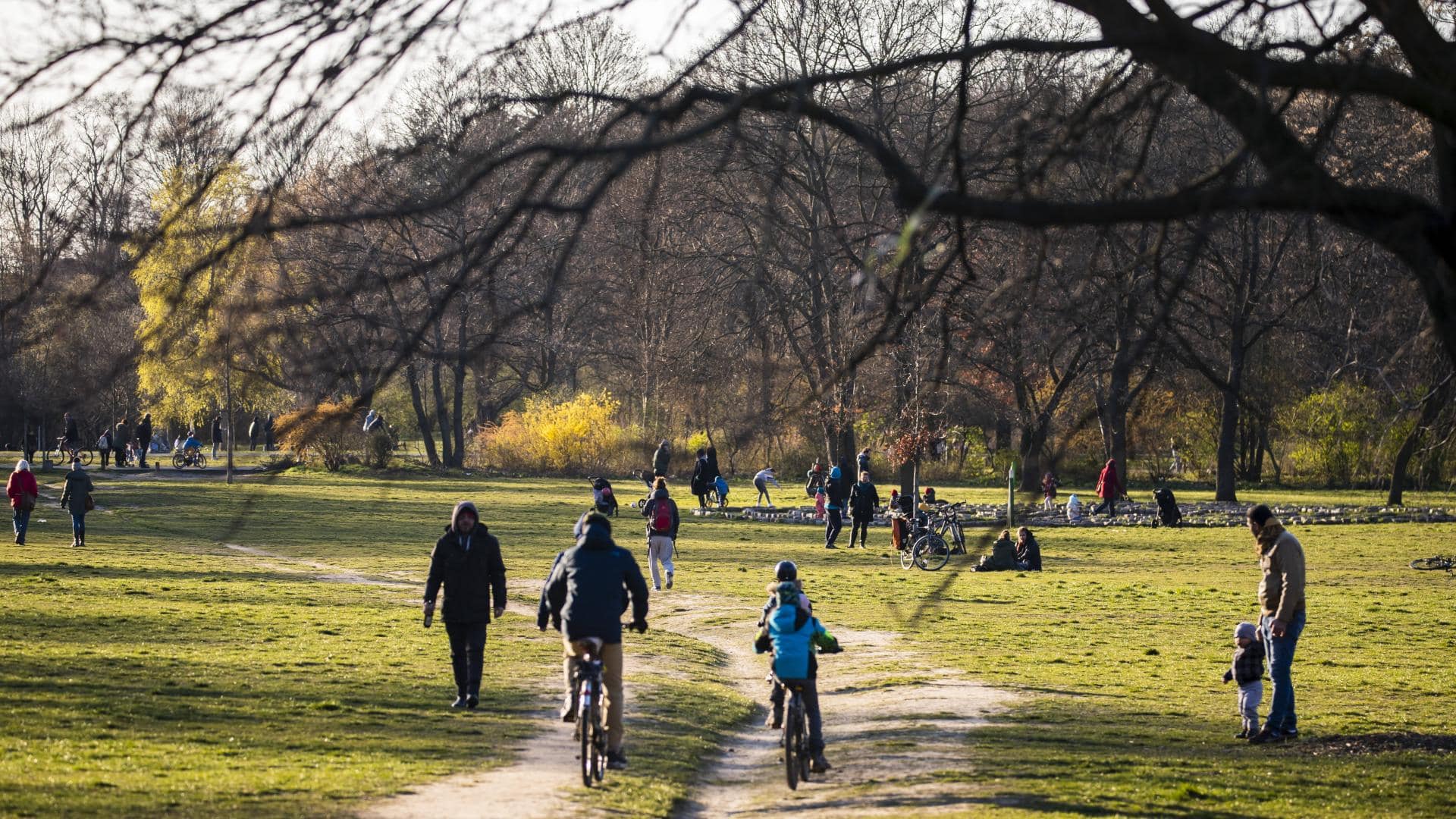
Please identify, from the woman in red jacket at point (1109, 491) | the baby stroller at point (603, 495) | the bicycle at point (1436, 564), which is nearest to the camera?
the bicycle at point (1436, 564)

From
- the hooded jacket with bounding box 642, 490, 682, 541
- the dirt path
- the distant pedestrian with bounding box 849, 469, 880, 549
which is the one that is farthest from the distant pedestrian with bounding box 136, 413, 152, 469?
the dirt path

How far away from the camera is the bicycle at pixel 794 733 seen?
37.0 ft

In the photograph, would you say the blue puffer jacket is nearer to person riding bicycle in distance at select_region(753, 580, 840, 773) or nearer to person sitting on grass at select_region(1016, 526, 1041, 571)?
person riding bicycle in distance at select_region(753, 580, 840, 773)

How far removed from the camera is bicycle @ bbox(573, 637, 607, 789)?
1099 centimetres

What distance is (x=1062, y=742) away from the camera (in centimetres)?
1345

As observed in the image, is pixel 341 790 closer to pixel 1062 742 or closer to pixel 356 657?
pixel 1062 742

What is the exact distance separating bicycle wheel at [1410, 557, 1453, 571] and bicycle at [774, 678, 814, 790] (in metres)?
22.6

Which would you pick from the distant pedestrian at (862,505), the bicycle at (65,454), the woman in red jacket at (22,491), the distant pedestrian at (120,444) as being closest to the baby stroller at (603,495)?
the distant pedestrian at (862,505)

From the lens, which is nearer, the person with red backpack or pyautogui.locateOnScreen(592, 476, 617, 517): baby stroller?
the person with red backpack

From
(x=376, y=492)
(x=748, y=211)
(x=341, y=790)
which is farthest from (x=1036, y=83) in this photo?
(x=376, y=492)

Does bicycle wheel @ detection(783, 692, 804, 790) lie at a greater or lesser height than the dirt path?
greater

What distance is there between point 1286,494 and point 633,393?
26546 mm

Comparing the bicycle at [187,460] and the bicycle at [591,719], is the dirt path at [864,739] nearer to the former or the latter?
the bicycle at [591,719]

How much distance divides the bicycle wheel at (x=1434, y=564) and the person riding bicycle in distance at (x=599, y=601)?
22914mm
